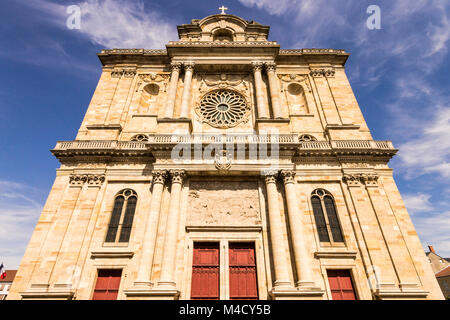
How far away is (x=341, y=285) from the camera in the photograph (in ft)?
44.2

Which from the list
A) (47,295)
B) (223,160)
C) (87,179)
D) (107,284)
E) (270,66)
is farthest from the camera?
(270,66)

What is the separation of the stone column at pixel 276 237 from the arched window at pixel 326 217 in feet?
8.71

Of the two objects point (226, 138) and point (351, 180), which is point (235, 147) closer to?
point (226, 138)

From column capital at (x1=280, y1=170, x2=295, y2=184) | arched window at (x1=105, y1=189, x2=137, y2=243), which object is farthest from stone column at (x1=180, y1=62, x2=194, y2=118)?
column capital at (x1=280, y1=170, x2=295, y2=184)

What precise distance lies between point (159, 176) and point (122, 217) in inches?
130

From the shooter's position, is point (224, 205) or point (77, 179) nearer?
point (224, 205)

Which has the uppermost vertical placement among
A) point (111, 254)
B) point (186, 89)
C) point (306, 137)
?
point (186, 89)

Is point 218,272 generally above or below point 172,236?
below

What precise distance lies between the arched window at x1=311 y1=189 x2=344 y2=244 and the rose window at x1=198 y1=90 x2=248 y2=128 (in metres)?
8.27

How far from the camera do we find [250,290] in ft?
43.2

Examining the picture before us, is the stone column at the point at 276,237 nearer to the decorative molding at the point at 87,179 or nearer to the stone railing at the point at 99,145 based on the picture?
the stone railing at the point at 99,145

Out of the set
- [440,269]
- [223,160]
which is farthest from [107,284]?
[440,269]

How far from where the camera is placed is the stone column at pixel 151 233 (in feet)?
41.0
